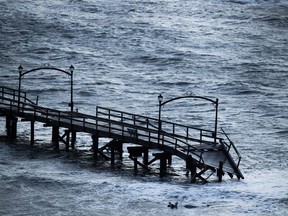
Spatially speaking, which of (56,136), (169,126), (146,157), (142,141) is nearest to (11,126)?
(56,136)

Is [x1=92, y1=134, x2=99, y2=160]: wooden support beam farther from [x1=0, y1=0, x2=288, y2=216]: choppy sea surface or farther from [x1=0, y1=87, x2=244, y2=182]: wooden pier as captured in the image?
[x1=0, y1=0, x2=288, y2=216]: choppy sea surface

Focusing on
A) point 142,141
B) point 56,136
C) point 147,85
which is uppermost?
point 142,141

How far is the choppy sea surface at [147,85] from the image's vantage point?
205 ft

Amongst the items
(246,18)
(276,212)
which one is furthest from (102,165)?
(246,18)

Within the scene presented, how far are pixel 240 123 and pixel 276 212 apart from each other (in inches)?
1070

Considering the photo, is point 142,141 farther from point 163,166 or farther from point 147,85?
point 147,85

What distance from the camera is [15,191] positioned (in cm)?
6369

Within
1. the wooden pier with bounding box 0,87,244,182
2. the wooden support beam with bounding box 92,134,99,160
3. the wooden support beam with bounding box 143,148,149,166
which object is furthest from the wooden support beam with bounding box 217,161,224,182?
the wooden support beam with bounding box 92,134,99,160

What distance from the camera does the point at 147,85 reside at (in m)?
A: 104

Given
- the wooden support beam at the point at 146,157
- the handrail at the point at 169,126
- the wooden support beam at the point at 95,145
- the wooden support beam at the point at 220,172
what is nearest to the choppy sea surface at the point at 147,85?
the wooden support beam at the point at 220,172

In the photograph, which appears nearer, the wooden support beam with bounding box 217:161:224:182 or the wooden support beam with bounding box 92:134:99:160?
the wooden support beam with bounding box 217:161:224:182

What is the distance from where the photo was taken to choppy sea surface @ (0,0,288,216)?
205 feet

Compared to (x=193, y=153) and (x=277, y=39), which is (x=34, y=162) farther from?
(x=277, y=39)

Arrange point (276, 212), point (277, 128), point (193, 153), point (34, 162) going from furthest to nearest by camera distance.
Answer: point (277, 128) → point (34, 162) → point (193, 153) → point (276, 212)
